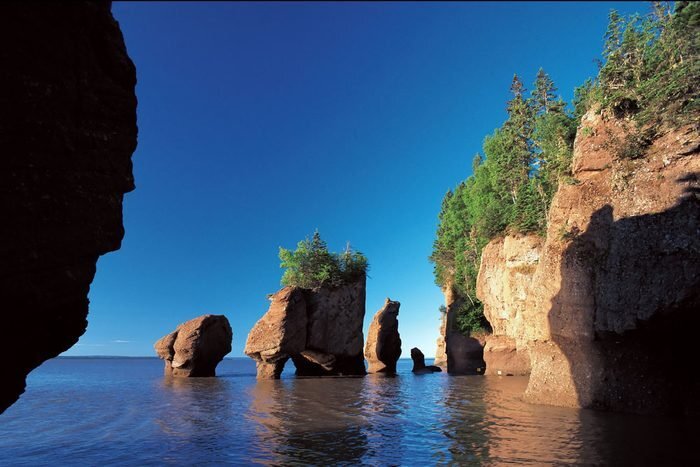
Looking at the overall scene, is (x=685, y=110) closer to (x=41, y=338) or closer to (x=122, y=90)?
(x=122, y=90)

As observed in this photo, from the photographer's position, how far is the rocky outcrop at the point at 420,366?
5041cm

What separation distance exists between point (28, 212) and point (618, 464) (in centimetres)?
1179

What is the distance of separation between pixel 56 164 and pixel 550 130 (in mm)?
28625

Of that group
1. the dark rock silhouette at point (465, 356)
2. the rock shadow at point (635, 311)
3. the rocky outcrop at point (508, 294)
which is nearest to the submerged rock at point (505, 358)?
the rocky outcrop at point (508, 294)

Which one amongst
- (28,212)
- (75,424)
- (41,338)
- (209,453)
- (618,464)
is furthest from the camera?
(75,424)

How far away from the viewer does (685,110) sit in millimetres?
14656

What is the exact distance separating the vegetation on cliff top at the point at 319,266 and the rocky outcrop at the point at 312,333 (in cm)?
97

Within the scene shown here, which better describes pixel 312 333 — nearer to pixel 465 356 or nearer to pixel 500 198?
pixel 465 356

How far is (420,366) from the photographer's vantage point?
5200 cm

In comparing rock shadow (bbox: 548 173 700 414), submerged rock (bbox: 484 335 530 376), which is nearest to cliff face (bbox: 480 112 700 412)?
rock shadow (bbox: 548 173 700 414)

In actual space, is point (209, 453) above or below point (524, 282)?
below

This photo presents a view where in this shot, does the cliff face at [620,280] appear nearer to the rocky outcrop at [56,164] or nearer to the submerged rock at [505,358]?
the rocky outcrop at [56,164]

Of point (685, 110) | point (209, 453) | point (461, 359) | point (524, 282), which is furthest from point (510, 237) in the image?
point (209, 453)

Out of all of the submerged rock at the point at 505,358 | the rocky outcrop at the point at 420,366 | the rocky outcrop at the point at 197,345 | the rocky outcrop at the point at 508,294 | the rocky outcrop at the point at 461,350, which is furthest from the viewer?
the rocky outcrop at the point at 420,366
